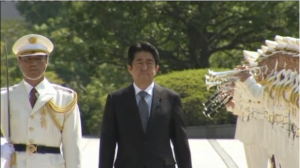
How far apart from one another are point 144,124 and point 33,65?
3.01ft

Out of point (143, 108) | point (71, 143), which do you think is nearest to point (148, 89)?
point (143, 108)

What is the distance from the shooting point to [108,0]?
22.5 metres

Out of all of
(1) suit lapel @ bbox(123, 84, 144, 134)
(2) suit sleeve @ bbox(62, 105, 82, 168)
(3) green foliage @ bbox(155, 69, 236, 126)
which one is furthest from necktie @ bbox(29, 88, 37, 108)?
(3) green foliage @ bbox(155, 69, 236, 126)

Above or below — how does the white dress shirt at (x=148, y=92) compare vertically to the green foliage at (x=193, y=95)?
above

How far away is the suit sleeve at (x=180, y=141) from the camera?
6461mm

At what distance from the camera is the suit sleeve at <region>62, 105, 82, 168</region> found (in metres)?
6.68

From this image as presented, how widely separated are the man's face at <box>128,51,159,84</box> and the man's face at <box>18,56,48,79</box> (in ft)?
2.25

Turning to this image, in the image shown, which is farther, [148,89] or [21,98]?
[21,98]

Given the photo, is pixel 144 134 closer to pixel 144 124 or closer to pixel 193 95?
pixel 144 124

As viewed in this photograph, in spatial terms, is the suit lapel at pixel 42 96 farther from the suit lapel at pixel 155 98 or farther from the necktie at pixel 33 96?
the suit lapel at pixel 155 98

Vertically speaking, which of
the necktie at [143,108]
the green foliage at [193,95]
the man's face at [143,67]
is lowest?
the green foliage at [193,95]

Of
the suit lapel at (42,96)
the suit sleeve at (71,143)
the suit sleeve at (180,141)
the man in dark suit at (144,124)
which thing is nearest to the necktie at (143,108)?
the man in dark suit at (144,124)

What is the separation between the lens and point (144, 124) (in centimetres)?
648

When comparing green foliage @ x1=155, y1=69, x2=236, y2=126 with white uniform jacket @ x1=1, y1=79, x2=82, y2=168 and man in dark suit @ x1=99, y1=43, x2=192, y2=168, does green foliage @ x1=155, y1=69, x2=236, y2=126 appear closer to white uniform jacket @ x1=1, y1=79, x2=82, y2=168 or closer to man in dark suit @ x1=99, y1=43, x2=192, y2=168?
white uniform jacket @ x1=1, y1=79, x2=82, y2=168
